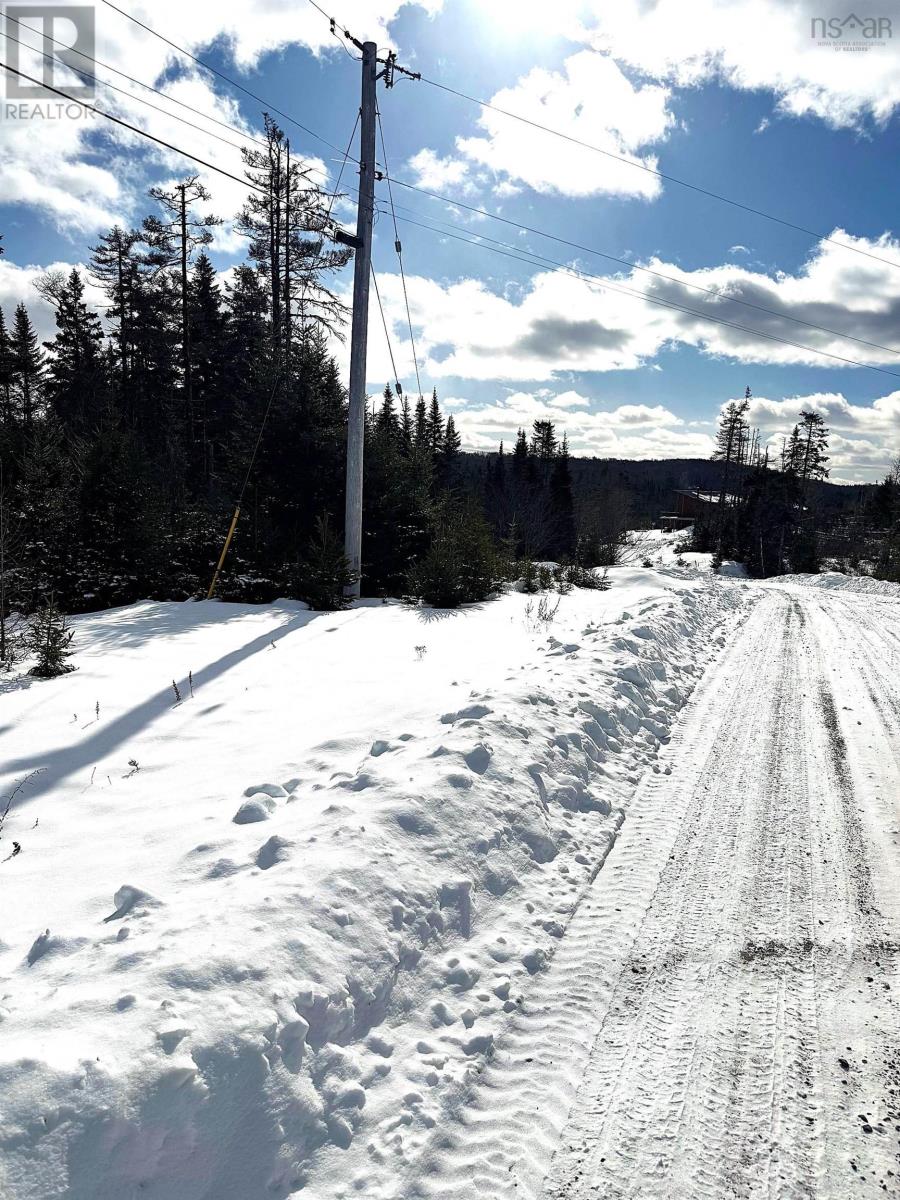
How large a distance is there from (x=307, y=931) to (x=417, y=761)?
5.59 feet

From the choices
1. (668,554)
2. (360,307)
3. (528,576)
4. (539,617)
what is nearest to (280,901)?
(539,617)

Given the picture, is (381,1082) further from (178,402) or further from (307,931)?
(178,402)

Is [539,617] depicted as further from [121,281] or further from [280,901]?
[121,281]

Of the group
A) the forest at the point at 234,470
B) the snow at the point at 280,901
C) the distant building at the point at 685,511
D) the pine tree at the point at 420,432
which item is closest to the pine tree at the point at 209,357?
the forest at the point at 234,470

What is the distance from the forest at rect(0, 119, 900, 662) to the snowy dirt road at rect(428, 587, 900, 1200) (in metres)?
7.40

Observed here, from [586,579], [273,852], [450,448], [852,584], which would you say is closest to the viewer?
[273,852]

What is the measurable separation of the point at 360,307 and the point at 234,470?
460 centimetres

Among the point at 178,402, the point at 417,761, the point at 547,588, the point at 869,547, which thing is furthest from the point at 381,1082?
the point at 869,547

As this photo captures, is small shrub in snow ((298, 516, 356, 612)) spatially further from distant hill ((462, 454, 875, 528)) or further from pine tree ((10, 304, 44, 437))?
distant hill ((462, 454, 875, 528))

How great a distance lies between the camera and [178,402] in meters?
31.6

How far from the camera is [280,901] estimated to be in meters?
2.84

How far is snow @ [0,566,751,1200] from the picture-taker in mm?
1964

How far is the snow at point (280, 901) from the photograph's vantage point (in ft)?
6.44

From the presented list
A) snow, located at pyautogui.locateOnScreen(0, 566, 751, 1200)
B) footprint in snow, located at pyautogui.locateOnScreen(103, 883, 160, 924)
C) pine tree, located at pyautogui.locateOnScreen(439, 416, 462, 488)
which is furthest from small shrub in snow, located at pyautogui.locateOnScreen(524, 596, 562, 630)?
pine tree, located at pyautogui.locateOnScreen(439, 416, 462, 488)
